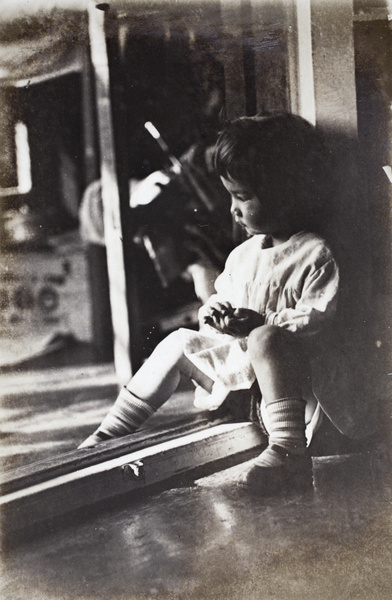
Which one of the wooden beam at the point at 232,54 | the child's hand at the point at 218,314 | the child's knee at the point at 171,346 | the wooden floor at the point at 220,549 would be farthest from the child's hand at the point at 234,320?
the wooden beam at the point at 232,54

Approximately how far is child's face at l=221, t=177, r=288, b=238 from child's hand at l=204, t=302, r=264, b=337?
296mm

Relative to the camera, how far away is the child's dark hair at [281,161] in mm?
2143

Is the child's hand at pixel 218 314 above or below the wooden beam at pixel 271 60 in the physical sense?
below

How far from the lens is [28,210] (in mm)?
2139

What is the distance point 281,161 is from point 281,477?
3.72ft

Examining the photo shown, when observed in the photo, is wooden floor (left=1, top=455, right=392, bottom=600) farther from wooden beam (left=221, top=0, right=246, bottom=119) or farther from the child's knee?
wooden beam (left=221, top=0, right=246, bottom=119)

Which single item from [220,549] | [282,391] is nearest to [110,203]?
[282,391]

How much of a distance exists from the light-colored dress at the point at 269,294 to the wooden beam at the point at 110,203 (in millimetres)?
234

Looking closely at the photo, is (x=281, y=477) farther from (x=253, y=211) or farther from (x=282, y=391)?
(x=253, y=211)

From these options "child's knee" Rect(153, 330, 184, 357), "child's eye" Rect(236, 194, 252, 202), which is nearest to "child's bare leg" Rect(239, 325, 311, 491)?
"child's knee" Rect(153, 330, 184, 357)

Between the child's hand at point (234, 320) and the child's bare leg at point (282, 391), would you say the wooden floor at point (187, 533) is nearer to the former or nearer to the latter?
the child's bare leg at point (282, 391)

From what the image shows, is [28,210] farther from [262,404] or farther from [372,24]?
[372,24]

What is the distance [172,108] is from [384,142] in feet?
2.60

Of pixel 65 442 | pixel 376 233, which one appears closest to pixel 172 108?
pixel 376 233
